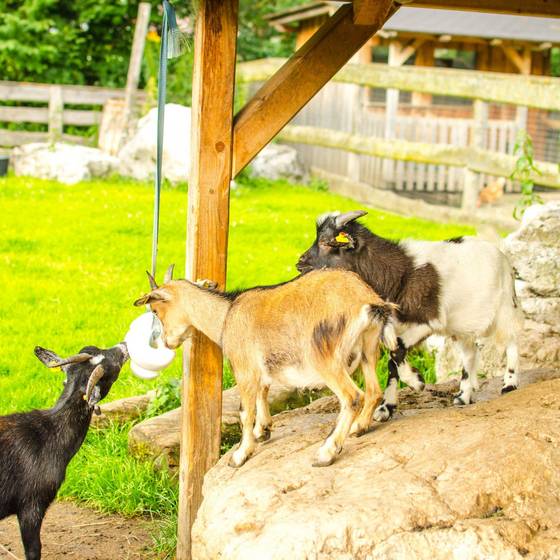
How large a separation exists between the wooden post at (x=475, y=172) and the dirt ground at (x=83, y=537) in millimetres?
9073

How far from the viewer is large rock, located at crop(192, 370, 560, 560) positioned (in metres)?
4.05

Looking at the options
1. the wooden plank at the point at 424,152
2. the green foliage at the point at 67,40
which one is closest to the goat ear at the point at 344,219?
the wooden plank at the point at 424,152

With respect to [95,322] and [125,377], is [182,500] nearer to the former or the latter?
[125,377]

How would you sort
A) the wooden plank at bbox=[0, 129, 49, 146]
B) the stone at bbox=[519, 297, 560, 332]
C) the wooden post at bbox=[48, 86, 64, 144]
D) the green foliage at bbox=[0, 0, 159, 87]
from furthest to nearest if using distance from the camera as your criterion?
the green foliage at bbox=[0, 0, 159, 87]
the wooden post at bbox=[48, 86, 64, 144]
the wooden plank at bbox=[0, 129, 49, 146]
the stone at bbox=[519, 297, 560, 332]

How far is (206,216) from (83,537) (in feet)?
7.19

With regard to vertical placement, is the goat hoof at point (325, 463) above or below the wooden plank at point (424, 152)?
below

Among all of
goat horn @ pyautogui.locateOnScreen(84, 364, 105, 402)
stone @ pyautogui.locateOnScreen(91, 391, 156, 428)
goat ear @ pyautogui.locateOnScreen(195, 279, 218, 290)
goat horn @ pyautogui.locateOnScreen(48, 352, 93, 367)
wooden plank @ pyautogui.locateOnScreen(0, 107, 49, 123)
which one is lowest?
stone @ pyautogui.locateOnScreen(91, 391, 156, 428)

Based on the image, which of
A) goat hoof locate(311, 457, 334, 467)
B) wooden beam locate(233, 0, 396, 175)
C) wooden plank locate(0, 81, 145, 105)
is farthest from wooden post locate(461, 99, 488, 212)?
goat hoof locate(311, 457, 334, 467)

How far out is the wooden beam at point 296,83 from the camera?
205 inches

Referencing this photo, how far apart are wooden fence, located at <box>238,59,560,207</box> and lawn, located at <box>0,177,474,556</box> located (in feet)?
3.01

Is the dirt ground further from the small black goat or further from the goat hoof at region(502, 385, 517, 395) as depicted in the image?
the goat hoof at region(502, 385, 517, 395)

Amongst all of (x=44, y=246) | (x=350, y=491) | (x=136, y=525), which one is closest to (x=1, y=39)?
(x=44, y=246)

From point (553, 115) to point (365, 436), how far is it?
2069 cm

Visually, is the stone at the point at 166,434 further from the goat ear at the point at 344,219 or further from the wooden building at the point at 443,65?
the wooden building at the point at 443,65
